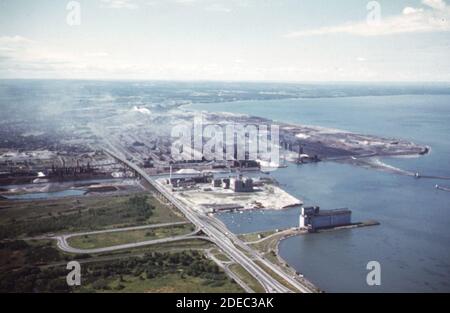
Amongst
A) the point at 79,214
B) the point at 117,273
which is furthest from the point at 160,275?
the point at 79,214

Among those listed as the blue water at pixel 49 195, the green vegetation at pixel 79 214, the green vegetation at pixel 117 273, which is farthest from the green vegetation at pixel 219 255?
the blue water at pixel 49 195

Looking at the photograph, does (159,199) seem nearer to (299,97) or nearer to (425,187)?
(425,187)

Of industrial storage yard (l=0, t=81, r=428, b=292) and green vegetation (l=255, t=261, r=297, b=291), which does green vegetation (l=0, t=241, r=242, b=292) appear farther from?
green vegetation (l=255, t=261, r=297, b=291)

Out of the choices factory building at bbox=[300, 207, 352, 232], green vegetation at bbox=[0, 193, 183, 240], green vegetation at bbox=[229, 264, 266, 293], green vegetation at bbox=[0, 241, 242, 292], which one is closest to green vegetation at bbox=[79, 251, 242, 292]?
green vegetation at bbox=[0, 241, 242, 292]

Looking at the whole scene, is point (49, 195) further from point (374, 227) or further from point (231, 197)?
point (374, 227)

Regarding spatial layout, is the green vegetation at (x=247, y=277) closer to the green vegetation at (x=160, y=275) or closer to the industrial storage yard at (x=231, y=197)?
the green vegetation at (x=160, y=275)

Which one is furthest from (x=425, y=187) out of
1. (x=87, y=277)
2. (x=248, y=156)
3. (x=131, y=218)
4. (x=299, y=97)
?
(x=299, y=97)
